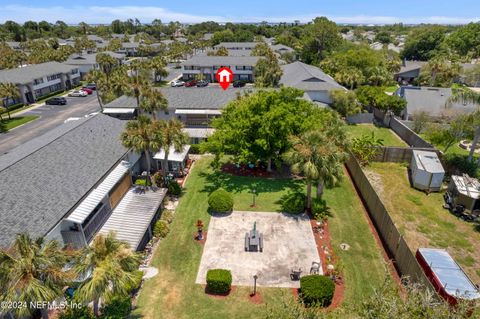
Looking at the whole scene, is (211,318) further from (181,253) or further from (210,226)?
(210,226)

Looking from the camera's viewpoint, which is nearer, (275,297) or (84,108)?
(275,297)

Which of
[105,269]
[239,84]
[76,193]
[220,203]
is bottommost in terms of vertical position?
[220,203]

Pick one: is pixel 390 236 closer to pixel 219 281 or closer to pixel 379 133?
pixel 219 281

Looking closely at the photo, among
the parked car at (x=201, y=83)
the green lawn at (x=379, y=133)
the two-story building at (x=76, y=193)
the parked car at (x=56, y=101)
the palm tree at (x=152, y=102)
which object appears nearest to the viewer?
the two-story building at (x=76, y=193)

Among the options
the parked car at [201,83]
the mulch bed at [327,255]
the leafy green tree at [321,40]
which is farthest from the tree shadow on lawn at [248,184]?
the leafy green tree at [321,40]

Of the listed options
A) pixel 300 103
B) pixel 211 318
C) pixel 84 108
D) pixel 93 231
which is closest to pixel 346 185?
pixel 300 103

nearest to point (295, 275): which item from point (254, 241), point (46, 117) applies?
point (254, 241)

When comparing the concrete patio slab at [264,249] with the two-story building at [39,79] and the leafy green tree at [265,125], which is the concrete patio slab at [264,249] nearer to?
the leafy green tree at [265,125]
